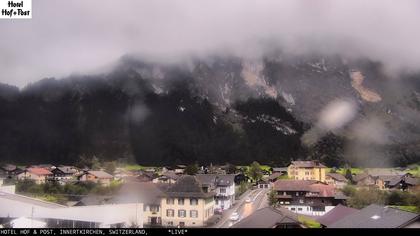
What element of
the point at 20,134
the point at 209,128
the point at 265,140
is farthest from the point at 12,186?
the point at 265,140

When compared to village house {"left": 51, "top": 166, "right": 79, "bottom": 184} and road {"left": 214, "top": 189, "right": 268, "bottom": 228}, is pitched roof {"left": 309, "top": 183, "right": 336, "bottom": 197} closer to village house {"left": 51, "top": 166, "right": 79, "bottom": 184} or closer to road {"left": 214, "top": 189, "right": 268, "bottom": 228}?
road {"left": 214, "top": 189, "right": 268, "bottom": 228}

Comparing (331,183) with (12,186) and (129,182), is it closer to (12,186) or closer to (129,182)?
(129,182)

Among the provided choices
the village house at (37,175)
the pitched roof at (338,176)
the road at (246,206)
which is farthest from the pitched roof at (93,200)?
the pitched roof at (338,176)

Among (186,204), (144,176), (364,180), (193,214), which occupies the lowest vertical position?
(193,214)

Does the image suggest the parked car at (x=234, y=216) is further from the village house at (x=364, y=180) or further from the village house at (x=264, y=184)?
the village house at (x=364, y=180)

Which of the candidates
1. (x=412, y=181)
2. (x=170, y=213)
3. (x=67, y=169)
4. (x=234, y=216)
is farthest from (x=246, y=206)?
(x=67, y=169)

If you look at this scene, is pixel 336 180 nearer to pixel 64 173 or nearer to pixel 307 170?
pixel 307 170

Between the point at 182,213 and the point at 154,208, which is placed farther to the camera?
the point at 154,208

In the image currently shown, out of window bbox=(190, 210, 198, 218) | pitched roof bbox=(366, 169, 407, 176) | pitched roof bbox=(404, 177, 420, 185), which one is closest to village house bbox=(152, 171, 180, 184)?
window bbox=(190, 210, 198, 218)
